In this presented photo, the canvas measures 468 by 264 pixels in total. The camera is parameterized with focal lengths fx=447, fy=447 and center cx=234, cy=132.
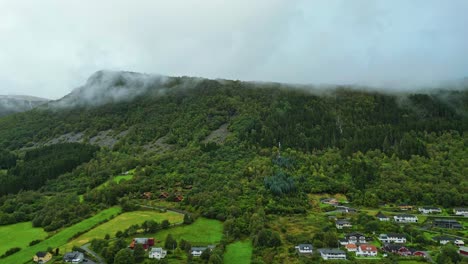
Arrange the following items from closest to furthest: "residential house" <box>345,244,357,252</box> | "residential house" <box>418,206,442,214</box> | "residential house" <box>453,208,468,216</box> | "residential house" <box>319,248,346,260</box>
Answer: "residential house" <box>319,248,346,260</box>
"residential house" <box>345,244,357,252</box>
"residential house" <box>453,208,468,216</box>
"residential house" <box>418,206,442,214</box>

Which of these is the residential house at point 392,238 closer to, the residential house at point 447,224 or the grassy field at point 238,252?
the residential house at point 447,224

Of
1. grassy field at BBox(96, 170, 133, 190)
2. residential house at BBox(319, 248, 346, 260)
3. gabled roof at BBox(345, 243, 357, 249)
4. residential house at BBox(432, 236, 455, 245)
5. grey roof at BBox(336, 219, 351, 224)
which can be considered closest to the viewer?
residential house at BBox(319, 248, 346, 260)

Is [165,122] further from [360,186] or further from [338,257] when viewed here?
[338,257]

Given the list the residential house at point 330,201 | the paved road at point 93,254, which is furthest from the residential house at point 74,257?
the residential house at point 330,201

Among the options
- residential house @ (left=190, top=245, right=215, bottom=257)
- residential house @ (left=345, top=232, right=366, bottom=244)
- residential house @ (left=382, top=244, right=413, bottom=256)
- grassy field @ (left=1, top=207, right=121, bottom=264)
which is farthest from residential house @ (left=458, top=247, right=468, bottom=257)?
grassy field @ (left=1, top=207, right=121, bottom=264)

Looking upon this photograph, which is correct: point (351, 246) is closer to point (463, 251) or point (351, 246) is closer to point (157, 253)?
point (463, 251)

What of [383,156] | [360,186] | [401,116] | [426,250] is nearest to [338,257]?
[426,250]

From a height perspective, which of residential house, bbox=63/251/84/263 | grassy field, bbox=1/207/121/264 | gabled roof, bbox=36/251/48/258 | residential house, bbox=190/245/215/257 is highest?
residential house, bbox=190/245/215/257

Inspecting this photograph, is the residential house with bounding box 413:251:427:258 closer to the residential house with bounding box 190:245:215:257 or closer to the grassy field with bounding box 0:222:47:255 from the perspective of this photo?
the residential house with bounding box 190:245:215:257
